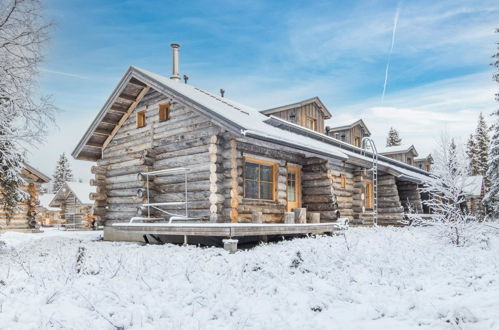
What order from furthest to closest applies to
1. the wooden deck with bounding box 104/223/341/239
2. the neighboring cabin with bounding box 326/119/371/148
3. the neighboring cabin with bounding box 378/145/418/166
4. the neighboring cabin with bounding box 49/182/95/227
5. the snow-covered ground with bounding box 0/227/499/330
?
the neighboring cabin with bounding box 49/182/95/227 < the neighboring cabin with bounding box 378/145/418/166 < the neighboring cabin with bounding box 326/119/371/148 < the wooden deck with bounding box 104/223/341/239 < the snow-covered ground with bounding box 0/227/499/330

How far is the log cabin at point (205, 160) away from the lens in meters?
12.3

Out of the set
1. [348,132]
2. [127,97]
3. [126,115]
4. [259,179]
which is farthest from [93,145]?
[348,132]

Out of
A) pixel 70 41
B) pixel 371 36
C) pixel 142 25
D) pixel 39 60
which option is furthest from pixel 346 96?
pixel 39 60

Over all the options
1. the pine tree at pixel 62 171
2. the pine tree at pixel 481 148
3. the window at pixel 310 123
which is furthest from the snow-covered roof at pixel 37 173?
the pine tree at pixel 481 148

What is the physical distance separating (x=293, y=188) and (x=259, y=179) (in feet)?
8.10

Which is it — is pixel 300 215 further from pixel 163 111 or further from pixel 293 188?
pixel 163 111

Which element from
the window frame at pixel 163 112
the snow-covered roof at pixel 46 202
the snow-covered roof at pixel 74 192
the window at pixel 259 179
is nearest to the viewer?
the window at pixel 259 179

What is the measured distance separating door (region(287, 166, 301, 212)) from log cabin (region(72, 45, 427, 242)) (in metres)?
0.04

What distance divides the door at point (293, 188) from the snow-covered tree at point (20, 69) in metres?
9.18

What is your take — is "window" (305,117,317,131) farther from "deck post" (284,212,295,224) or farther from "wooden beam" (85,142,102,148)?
"wooden beam" (85,142,102,148)

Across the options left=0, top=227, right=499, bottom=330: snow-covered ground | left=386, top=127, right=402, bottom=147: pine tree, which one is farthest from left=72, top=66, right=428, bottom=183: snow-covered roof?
→ left=386, top=127, right=402, bottom=147: pine tree

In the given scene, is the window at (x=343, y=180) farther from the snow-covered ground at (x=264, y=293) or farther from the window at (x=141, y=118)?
the snow-covered ground at (x=264, y=293)

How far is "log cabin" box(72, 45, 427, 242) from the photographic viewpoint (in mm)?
12297

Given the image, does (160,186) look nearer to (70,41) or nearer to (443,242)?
(70,41)
